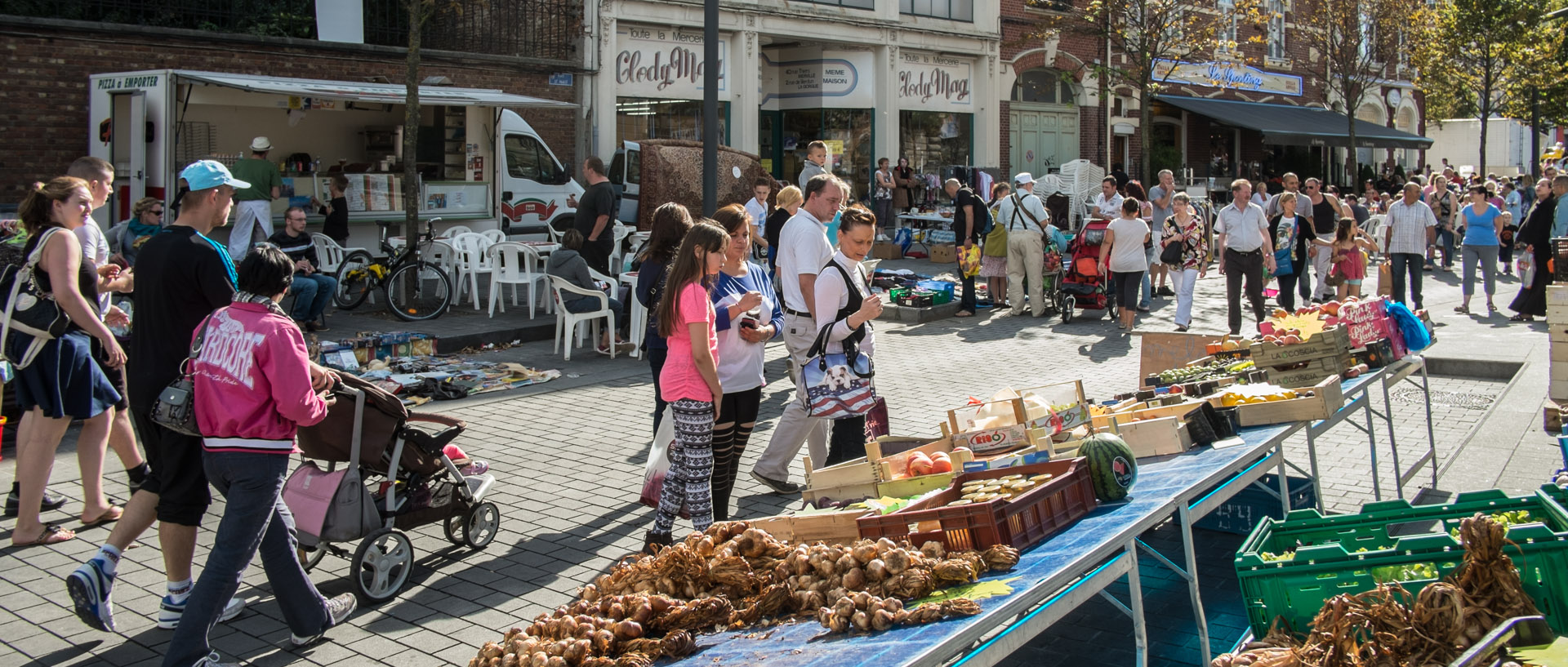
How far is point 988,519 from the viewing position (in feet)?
11.8

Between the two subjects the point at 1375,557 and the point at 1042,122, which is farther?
the point at 1042,122

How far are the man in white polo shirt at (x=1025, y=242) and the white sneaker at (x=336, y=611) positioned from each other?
1156cm

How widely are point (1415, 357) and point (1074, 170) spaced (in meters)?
20.6

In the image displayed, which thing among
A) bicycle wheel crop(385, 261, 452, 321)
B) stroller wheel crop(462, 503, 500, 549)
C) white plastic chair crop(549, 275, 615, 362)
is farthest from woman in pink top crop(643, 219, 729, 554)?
bicycle wheel crop(385, 261, 452, 321)

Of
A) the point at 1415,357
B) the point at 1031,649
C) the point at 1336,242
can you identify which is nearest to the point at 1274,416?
the point at 1031,649

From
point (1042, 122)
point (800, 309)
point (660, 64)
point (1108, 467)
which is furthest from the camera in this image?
point (1042, 122)

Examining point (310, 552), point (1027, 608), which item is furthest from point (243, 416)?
point (1027, 608)

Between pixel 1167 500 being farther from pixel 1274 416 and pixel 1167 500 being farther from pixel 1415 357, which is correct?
pixel 1415 357

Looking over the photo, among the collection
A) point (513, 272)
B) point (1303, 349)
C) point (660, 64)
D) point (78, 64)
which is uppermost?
point (660, 64)

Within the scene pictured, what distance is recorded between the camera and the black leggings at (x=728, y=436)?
6008mm

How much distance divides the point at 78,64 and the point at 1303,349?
16273 mm

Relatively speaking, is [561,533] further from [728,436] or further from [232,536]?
[232,536]

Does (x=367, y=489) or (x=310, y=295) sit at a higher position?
(x=310, y=295)

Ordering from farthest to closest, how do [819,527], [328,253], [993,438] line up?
[328,253]
[993,438]
[819,527]
